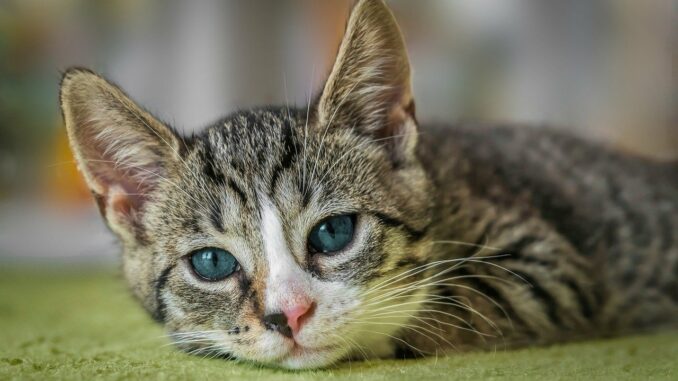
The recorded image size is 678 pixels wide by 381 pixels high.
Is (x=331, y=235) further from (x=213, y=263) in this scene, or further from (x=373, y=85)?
(x=373, y=85)

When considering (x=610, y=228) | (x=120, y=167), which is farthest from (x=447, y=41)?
(x=120, y=167)

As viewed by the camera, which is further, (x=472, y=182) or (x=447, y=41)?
(x=447, y=41)

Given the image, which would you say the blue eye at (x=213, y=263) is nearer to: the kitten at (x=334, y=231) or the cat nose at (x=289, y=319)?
the kitten at (x=334, y=231)

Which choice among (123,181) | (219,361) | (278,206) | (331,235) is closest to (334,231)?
(331,235)

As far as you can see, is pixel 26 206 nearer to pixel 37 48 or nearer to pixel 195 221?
pixel 37 48

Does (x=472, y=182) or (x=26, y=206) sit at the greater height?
(x=472, y=182)

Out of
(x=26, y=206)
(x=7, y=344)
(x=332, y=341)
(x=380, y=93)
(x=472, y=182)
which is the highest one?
(x=380, y=93)

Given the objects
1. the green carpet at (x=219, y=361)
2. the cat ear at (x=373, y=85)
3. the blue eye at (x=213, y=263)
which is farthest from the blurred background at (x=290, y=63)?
the blue eye at (x=213, y=263)
